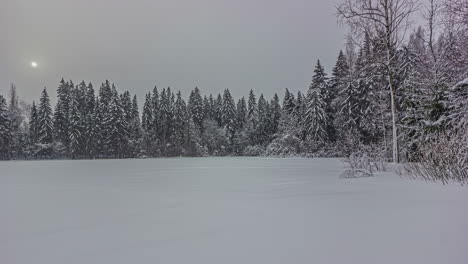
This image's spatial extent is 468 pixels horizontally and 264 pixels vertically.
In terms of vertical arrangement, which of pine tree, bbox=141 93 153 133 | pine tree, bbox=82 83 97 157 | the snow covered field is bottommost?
the snow covered field

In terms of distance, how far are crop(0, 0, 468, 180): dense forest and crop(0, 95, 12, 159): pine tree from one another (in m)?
0.11

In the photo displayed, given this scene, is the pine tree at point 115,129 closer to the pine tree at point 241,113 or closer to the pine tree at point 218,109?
the pine tree at point 218,109

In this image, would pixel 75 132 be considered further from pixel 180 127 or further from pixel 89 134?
pixel 180 127

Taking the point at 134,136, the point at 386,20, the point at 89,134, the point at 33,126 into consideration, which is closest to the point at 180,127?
the point at 134,136

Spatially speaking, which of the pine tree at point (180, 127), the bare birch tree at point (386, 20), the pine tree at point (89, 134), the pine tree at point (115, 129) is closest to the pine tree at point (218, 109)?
the pine tree at point (180, 127)

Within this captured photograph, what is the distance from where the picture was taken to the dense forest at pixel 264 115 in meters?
11.9

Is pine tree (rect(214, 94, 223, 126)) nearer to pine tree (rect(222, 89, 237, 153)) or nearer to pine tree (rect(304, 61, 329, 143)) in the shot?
pine tree (rect(222, 89, 237, 153))

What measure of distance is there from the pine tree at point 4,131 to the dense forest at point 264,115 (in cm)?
11

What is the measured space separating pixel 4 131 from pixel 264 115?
34.3 m

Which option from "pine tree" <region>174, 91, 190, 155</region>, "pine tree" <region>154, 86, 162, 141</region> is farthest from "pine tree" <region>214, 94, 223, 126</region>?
"pine tree" <region>154, 86, 162, 141</region>

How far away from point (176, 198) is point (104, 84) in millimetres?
42014

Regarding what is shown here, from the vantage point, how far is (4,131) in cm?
3638

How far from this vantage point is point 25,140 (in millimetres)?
40250

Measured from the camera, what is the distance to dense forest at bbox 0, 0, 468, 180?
39.2ft
